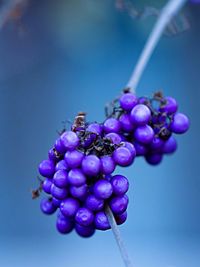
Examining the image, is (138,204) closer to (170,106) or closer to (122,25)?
(122,25)

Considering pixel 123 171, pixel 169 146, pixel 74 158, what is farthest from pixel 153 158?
pixel 123 171

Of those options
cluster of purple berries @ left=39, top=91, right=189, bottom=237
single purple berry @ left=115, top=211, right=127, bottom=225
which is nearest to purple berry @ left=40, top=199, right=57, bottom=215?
cluster of purple berries @ left=39, top=91, right=189, bottom=237

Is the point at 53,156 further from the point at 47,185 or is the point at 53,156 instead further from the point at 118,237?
the point at 118,237

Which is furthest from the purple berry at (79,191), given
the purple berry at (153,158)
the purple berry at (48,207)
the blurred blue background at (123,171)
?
the blurred blue background at (123,171)

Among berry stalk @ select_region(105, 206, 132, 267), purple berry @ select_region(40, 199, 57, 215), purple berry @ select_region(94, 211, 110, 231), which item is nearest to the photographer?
berry stalk @ select_region(105, 206, 132, 267)

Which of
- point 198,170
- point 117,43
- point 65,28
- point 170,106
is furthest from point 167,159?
point 170,106

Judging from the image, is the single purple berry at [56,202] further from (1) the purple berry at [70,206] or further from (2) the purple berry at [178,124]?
(2) the purple berry at [178,124]

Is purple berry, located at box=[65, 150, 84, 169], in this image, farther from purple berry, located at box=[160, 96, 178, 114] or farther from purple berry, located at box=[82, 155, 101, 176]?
purple berry, located at box=[160, 96, 178, 114]
